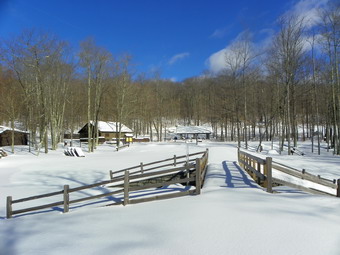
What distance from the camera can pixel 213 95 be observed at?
6831 cm

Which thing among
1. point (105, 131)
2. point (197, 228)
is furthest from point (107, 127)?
point (197, 228)

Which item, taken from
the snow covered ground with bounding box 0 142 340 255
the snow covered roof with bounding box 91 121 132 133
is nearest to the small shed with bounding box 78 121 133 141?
the snow covered roof with bounding box 91 121 132 133

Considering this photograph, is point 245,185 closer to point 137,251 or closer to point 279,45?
point 137,251

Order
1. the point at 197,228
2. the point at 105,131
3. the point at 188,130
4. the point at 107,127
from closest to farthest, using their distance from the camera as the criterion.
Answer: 1. the point at 197,228
2. the point at 188,130
3. the point at 105,131
4. the point at 107,127

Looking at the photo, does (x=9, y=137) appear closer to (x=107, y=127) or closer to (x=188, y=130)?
(x=107, y=127)

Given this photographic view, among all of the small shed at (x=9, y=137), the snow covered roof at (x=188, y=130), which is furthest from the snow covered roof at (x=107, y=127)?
the snow covered roof at (x=188, y=130)

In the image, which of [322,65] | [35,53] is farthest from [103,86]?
[322,65]

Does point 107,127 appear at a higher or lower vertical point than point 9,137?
higher

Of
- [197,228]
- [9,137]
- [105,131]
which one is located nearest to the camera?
[197,228]

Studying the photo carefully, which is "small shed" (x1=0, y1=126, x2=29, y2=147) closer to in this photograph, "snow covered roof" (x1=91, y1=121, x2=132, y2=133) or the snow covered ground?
"snow covered roof" (x1=91, y1=121, x2=132, y2=133)

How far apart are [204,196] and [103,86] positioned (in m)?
31.3

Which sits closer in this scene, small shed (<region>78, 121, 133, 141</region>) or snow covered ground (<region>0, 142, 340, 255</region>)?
snow covered ground (<region>0, 142, 340, 255</region>)

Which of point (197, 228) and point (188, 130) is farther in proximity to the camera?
point (188, 130)

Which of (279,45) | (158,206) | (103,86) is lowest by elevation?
(158,206)
